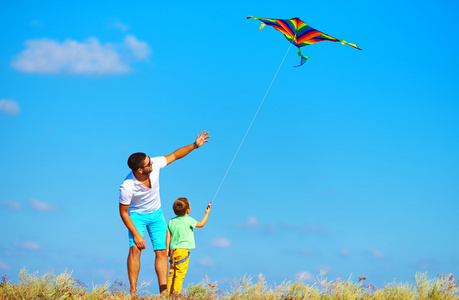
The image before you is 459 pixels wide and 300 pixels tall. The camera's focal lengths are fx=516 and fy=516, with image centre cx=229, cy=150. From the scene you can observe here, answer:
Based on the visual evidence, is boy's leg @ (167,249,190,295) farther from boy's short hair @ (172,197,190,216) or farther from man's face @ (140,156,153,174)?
man's face @ (140,156,153,174)

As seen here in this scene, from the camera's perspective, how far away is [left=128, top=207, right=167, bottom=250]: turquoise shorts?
8656mm

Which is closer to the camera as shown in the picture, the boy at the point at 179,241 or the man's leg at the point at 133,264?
the man's leg at the point at 133,264

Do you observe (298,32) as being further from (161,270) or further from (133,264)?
(133,264)

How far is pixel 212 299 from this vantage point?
8.09 metres

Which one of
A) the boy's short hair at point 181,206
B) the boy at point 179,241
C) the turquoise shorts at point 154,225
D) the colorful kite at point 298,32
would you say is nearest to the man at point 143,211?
the turquoise shorts at point 154,225

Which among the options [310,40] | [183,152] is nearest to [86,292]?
[183,152]

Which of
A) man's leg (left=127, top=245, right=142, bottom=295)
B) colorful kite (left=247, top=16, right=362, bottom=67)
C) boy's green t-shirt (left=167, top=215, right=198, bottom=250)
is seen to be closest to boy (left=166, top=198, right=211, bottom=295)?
boy's green t-shirt (left=167, top=215, right=198, bottom=250)

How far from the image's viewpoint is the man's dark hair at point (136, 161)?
8.38 m

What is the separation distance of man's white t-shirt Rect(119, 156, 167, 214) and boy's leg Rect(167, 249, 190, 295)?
86 cm

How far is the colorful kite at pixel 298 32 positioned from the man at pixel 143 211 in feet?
12.4

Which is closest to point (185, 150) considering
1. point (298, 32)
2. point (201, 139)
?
point (201, 139)

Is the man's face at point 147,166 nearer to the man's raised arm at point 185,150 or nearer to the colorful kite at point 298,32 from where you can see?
the man's raised arm at point 185,150

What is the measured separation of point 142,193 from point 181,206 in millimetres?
710

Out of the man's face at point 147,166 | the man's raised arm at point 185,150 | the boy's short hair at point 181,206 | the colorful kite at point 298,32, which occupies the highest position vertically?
the colorful kite at point 298,32
